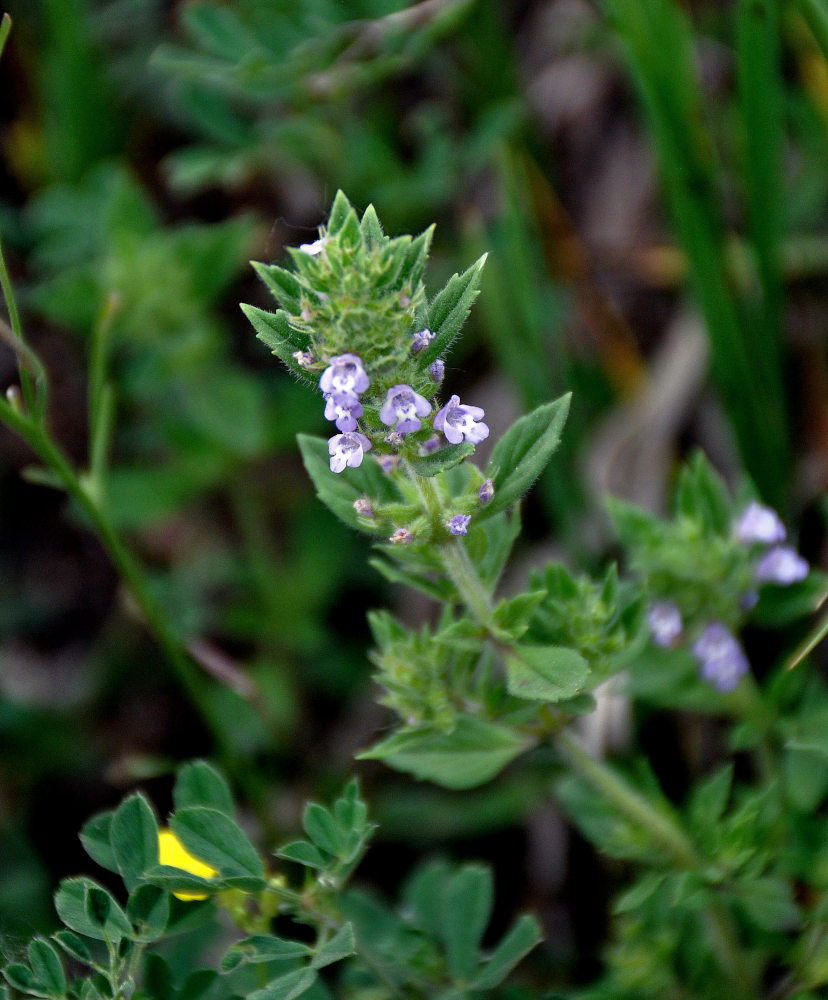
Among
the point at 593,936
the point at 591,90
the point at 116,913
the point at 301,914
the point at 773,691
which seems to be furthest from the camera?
the point at 591,90

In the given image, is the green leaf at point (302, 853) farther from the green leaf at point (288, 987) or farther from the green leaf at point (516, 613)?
the green leaf at point (516, 613)

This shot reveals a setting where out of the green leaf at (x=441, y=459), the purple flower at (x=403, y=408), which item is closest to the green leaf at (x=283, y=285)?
the purple flower at (x=403, y=408)

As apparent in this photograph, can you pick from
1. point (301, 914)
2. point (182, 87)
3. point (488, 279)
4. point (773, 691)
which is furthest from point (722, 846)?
point (182, 87)

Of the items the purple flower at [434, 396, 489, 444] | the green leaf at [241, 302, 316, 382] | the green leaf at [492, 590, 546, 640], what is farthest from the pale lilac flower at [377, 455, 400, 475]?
the green leaf at [492, 590, 546, 640]

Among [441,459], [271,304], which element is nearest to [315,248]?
[441,459]

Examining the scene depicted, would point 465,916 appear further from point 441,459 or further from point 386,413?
point 386,413

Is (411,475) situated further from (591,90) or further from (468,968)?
(591,90)
